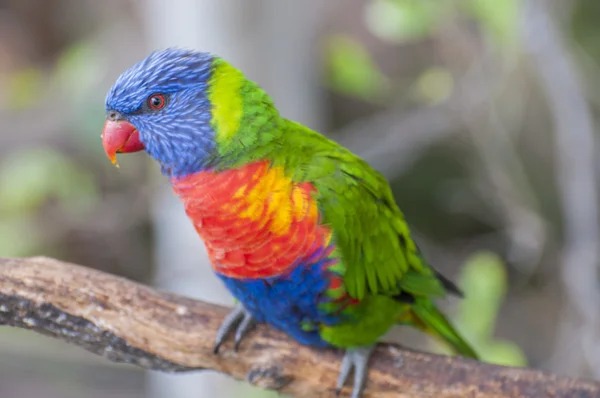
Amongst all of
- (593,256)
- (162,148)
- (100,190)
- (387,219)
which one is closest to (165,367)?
(162,148)

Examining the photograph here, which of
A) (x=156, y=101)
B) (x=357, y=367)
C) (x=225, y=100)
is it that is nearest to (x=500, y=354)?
(x=357, y=367)

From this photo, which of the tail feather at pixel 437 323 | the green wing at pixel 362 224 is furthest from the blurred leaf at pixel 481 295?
the green wing at pixel 362 224

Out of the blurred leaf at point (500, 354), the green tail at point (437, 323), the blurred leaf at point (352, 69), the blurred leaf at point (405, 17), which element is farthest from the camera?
the blurred leaf at point (352, 69)

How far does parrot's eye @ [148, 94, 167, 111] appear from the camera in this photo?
5.04 feet

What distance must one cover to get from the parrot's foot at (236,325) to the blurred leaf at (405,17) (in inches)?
Result: 49.2

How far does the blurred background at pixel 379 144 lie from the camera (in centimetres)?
243

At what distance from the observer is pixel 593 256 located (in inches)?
95.3

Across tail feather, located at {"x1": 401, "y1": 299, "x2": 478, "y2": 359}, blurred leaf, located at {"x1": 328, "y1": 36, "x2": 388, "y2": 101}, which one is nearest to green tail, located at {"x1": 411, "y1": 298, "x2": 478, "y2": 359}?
tail feather, located at {"x1": 401, "y1": 299, "x2": 478, "y2": 359}

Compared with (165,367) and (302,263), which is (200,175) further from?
(165,367)

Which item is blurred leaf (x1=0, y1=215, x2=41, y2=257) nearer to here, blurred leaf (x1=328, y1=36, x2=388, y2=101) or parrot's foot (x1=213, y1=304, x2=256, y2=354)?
parrot's foot (x1=213, y1=304, x2=256, y2=354)

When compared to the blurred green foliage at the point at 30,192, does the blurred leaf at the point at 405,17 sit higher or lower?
higher

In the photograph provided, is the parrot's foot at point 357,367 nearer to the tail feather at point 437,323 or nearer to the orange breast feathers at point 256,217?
the tail feather at point 437,323

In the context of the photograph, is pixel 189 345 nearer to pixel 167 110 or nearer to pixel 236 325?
pixel 236 325

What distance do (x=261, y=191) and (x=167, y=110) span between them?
0.31 meters
